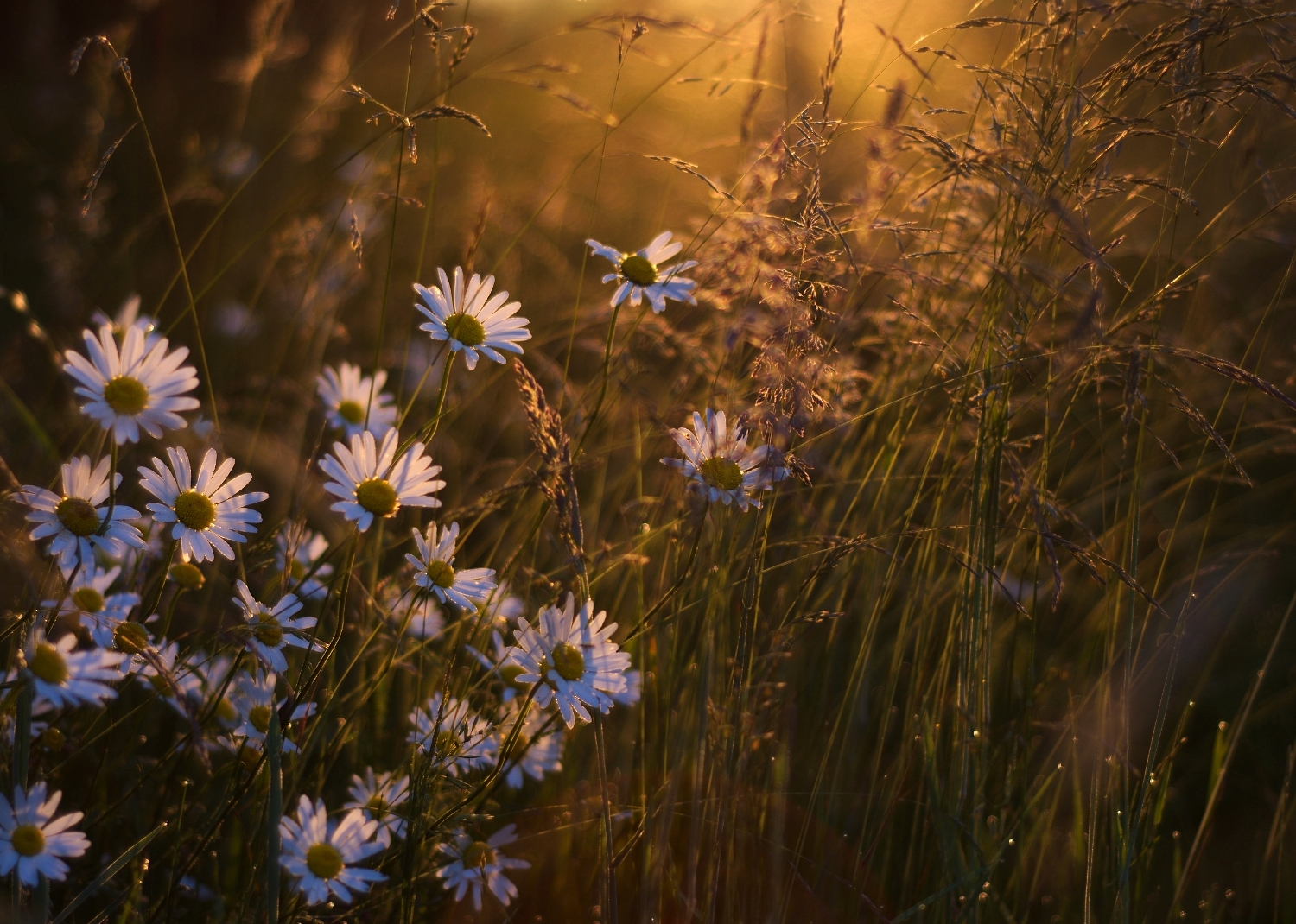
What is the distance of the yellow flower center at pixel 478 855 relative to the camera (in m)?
1.23

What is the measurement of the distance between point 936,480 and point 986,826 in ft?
2.07

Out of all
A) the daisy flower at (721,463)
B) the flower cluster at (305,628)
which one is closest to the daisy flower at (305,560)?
the flower cluster at (305,628)

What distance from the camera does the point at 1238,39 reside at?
340cm

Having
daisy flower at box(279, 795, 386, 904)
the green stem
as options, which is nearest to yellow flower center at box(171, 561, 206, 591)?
daisy flower at box(279, 795, 386, 904)

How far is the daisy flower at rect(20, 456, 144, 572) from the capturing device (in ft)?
3.34

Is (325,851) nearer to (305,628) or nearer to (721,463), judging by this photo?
(305,628)

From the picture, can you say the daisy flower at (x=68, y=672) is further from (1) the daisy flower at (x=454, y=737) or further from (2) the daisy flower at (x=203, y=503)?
(1) the daisy flower at (x=454, y=737)

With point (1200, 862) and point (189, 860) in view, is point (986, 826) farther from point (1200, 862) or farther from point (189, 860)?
point (189, 860)

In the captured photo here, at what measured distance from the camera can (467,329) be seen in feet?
4.15

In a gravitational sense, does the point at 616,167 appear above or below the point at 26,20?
below

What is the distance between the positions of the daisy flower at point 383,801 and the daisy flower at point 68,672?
0.33 metres

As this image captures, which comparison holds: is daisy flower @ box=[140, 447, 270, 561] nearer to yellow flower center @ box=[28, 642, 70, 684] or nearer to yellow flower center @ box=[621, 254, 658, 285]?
yellow flower center @ box=[28, 642, 70, 684]

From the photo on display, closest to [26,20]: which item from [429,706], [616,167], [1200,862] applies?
[616,167]

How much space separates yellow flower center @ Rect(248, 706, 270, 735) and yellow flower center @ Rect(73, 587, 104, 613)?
0.24 metres
